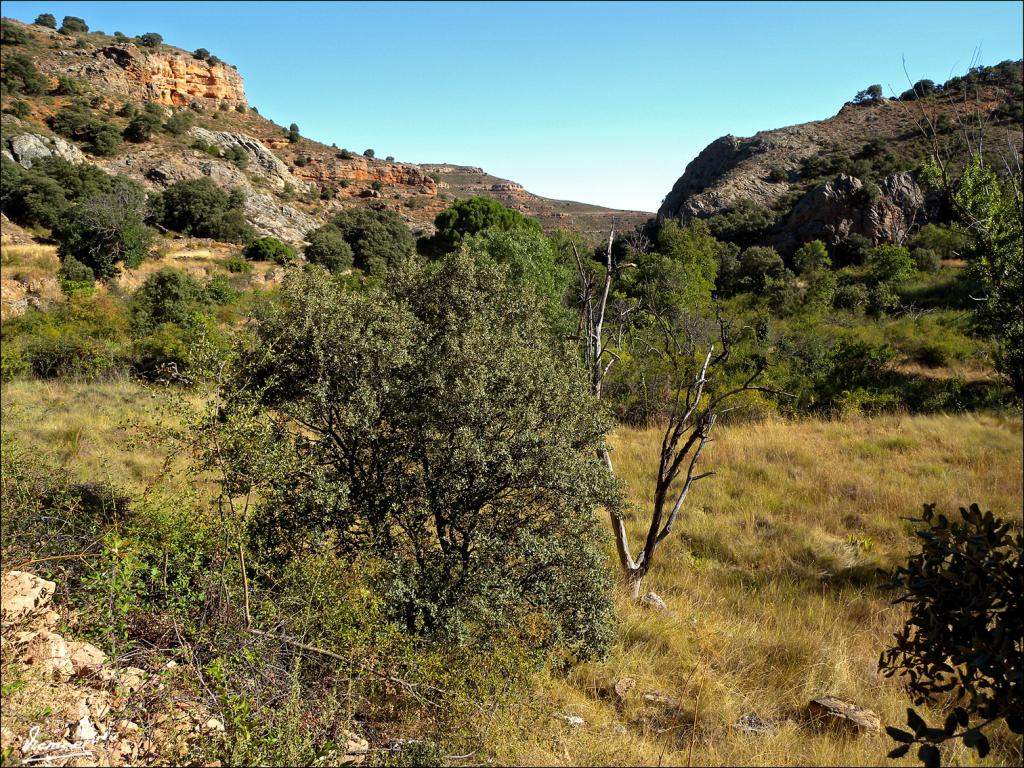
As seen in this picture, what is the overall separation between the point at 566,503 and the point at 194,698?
2956 mm

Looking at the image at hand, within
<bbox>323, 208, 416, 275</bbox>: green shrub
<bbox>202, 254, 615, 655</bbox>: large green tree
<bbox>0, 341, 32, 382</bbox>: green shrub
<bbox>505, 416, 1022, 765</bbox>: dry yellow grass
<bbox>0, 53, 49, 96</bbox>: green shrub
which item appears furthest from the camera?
<bbox>0, 53, 49, 96</bbox>: green shrub

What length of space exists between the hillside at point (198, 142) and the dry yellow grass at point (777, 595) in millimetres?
22238

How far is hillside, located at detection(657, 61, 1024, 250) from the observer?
3142cm

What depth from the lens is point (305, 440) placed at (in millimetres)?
5207

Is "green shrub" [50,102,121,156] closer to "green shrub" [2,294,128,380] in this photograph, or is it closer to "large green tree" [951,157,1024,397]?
"green shrub" [2,294,128,380]

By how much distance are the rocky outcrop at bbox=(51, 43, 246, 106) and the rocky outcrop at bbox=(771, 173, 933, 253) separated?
5729 centimetres

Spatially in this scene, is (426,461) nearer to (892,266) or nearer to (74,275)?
(74,275)

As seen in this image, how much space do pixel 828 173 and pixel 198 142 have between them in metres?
49.9

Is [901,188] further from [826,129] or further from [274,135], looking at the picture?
[274,135]

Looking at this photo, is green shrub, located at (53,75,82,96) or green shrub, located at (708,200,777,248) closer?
green shrub, located at (708,200,777,248)

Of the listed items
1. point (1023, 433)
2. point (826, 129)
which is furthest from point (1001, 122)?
point (1023, 433)

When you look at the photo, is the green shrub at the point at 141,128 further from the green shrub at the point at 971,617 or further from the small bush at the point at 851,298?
the green shrub at the point at 971,617

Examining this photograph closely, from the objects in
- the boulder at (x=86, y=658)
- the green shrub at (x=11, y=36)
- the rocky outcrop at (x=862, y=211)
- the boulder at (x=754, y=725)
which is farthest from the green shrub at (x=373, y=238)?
the green shrub at (x=11, y=36)

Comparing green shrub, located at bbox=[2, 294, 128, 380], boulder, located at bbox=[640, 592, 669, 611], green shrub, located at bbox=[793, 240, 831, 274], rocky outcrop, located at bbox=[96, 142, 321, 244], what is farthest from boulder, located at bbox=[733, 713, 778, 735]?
rocky outcrop, located at bbox=[96, 142, 321, 244]
